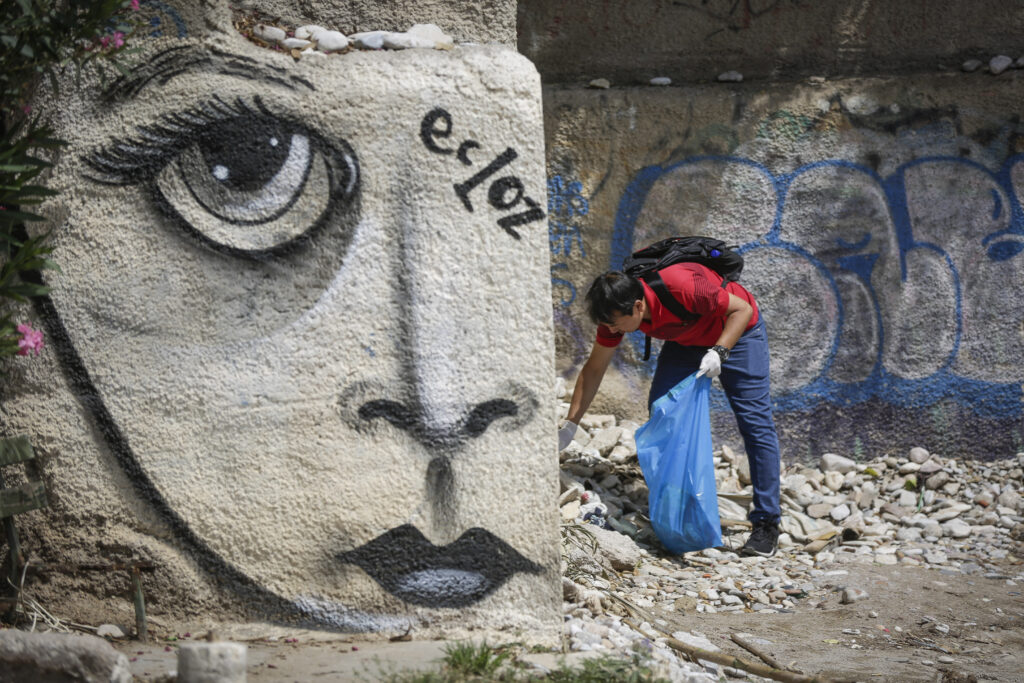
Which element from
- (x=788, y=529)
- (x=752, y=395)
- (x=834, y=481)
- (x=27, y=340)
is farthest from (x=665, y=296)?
(x=27, y=340)

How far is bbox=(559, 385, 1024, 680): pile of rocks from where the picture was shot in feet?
11.1

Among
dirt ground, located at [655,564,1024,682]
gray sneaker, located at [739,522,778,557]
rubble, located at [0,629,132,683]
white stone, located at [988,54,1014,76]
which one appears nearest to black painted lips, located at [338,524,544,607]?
rubble, located at [0,629,132,683]

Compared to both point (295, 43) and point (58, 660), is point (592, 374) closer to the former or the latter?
point (295, 43)

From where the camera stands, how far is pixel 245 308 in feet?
7.82

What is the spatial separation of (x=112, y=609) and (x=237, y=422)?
0.55 meters

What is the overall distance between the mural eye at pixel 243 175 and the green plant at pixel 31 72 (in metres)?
0.23

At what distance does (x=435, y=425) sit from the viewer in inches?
95.0

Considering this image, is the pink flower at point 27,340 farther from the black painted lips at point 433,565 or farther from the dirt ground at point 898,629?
the dirt ground at point 898,629

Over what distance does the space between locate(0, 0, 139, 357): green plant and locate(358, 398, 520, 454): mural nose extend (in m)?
0.80

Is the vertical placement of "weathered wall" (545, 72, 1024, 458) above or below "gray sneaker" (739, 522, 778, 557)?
above

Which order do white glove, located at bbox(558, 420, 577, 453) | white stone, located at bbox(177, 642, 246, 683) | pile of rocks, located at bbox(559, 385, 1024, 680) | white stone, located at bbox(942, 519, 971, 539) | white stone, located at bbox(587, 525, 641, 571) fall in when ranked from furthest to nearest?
1. white stone, located at bbox(942, 519, 971, 539)
2. white glove, located at bbox(558, 420, 577, 453)
3. white stone, located at bbox(587, 525, 641, 571)
4. pile of rocks, located at bbox(559, 385, 1024, 680)
5. white stone, located at bbox(177, 642, 246, 683)

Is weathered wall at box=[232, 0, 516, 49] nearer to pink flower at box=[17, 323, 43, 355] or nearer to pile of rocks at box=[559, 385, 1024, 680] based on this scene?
pink flower at box=[17, 323, 43, 355]

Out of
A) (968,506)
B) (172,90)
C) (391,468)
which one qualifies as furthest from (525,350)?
(968,506)

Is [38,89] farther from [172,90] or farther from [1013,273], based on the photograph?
[1013,273]
